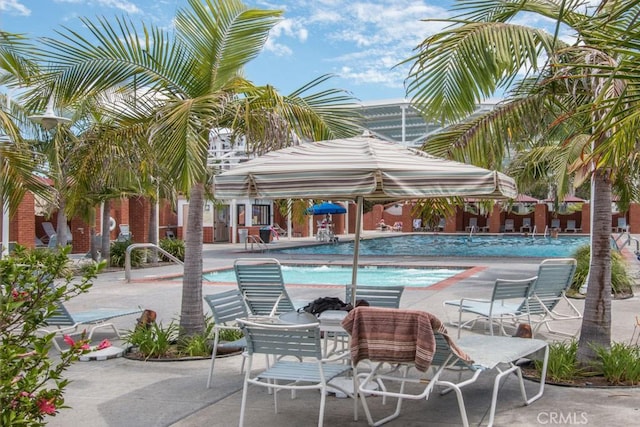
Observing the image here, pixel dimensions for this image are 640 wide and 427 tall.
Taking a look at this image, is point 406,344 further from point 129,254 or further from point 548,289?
point 129,254

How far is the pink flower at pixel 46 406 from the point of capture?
322 centimetres

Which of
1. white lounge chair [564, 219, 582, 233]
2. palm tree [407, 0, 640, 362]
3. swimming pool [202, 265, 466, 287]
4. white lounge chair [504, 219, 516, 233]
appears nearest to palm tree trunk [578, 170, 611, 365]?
palm tree [407, 0, 640, 362]

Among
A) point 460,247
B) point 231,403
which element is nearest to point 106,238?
point 231,403

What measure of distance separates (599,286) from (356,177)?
259 centimetres

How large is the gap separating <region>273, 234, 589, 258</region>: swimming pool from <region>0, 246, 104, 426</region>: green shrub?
2228cm

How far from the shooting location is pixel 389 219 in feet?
176

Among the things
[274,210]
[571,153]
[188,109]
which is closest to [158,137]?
[188,109]

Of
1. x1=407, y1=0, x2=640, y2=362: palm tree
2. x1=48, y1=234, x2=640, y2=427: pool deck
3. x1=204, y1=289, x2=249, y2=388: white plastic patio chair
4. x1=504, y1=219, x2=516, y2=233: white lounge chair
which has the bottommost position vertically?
x1=48, y1=234, x2=640, y2=427: pool deck

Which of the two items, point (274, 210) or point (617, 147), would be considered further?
point (274, 210)

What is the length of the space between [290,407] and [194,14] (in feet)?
13.7

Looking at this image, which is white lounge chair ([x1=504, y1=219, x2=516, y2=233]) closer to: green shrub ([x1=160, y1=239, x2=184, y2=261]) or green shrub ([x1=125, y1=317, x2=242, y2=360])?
green shrub ([x1=160, y1=239, x2=184, y2=261])

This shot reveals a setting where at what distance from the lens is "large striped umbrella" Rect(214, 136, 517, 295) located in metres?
4.90

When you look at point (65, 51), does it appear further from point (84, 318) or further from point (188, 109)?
point (84, 318)

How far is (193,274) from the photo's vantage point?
6980mm
